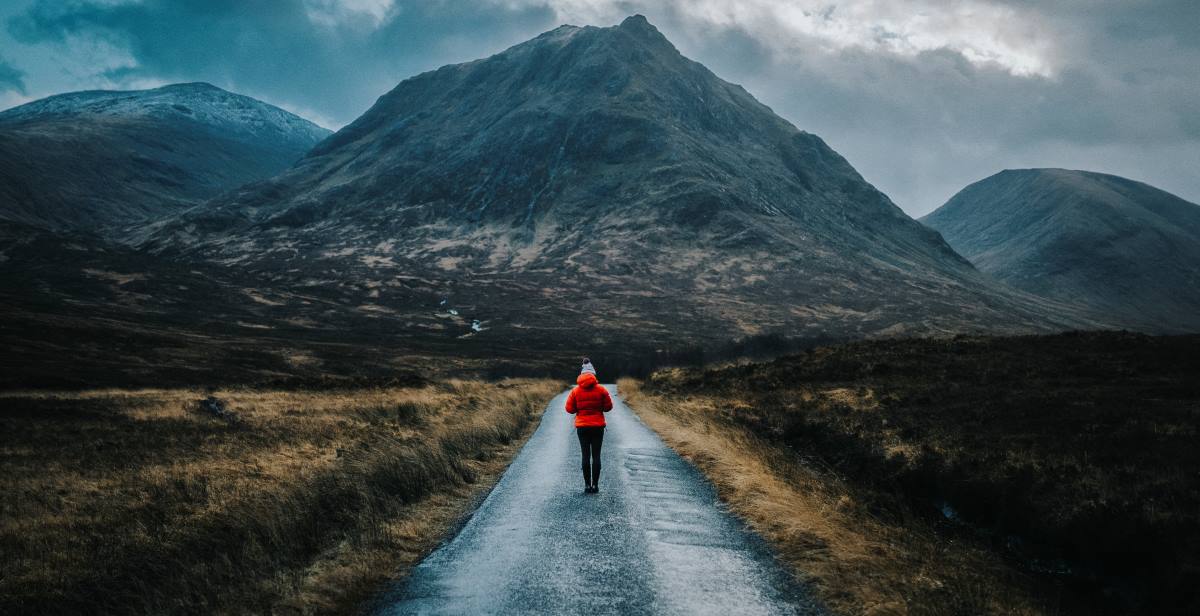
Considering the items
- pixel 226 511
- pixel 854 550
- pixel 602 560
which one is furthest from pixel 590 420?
pixel 226 511

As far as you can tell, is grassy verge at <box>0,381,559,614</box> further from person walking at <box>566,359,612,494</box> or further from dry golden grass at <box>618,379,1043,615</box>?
dry golden grass at <box>618,379,1043,615</box>

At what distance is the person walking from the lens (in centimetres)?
1329

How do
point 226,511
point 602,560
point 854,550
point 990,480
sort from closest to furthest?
point 602,560
point 854,550
point 226,511
point 990,480

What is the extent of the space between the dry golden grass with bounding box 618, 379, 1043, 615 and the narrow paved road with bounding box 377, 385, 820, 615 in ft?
1.49

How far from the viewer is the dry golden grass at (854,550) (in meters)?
7.16

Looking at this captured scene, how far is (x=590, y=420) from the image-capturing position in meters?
13.5

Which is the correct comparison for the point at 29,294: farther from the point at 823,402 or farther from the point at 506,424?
the point at 823,402

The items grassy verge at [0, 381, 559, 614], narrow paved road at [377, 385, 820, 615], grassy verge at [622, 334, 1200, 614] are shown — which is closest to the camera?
narrow paved road at [377, 385, 820, 615]

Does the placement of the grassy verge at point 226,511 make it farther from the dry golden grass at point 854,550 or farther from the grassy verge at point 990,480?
the grassy verge at point 990,480

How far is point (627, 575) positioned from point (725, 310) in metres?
161

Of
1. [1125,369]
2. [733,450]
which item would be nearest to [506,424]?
[733,450]

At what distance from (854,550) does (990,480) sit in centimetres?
701

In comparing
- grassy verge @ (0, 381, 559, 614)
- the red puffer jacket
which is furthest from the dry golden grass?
grassy verge @ (0, 381, 559, 614)

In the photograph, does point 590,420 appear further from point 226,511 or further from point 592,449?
point 226,511
